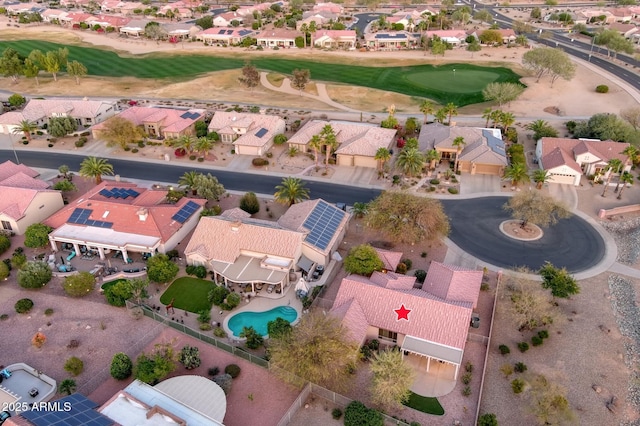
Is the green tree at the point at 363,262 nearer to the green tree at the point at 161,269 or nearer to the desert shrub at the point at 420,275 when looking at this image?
the desert shrub at the point at 420,275

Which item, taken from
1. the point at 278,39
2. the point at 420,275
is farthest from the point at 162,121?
the point at 278,39

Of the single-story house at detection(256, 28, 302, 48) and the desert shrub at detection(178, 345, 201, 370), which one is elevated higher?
the single-story house at detection(256, 28, 302, 48)

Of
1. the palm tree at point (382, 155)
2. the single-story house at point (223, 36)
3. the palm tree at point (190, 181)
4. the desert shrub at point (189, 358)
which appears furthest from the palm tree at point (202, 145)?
the single-story house at point (223, 36)

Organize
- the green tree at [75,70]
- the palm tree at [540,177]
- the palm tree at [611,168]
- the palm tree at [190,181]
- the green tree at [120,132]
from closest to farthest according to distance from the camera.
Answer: the palm tree at [190,181], the palm tree at [611,168], the palm tree at [540,177], the green tree at [120,132], the green tree at [75,70]

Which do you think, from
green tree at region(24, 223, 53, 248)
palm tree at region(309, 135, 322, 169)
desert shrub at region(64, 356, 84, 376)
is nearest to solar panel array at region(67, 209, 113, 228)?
green tree at region(24, 223, 53, 248)

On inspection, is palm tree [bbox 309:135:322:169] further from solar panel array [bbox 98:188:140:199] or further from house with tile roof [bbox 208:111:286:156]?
solar panel array [bbox 98:188:140:199]
